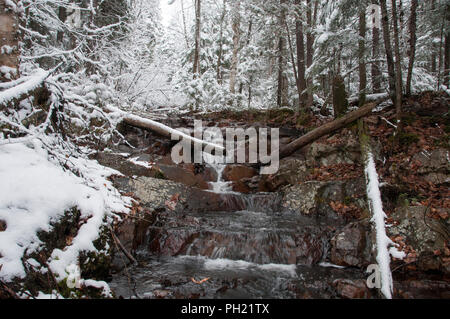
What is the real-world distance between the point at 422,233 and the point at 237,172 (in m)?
5.37

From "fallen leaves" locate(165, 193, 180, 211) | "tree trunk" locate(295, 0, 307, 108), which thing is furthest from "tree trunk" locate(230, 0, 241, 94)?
"fallen leaves" locate(165, 193, 180, 211)

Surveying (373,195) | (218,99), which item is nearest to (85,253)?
(373,195)

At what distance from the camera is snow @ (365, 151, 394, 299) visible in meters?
3.26

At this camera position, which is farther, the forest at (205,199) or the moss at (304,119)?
the moss at (304,119)

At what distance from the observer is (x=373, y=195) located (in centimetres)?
427

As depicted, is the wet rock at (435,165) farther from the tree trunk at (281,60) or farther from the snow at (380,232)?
the tree trunk at (281,60)

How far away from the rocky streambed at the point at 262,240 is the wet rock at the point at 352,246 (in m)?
0.02

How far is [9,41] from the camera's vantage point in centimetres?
339

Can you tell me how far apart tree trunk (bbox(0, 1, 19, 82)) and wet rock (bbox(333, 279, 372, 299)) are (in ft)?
17.5

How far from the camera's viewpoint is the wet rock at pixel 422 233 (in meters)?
4.10

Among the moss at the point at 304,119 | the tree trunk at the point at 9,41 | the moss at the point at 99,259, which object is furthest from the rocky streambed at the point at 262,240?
the moss at the point at 304,119

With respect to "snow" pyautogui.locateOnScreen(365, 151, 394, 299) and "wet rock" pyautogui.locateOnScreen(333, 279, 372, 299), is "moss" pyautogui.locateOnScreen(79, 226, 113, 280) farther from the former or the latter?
"snow" pyautogui.locateOnScreen(365, 151, 394, 299)
